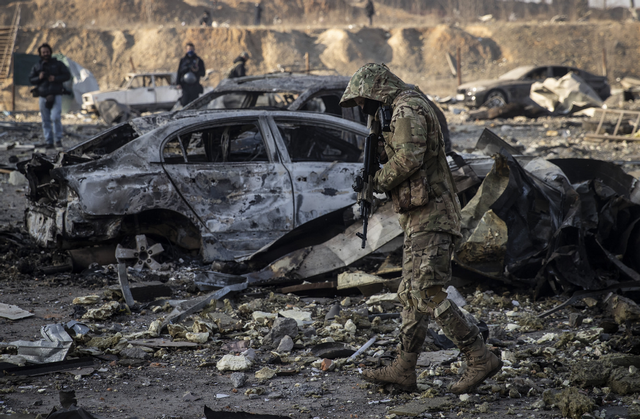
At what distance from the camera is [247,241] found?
5.33m

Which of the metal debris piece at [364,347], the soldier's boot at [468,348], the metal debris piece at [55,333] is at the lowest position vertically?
the metal debris piece at [364,347]

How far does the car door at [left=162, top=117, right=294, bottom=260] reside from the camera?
17.1 ft

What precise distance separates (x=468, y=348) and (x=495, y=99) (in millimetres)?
17555

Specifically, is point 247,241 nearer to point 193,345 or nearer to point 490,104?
point 193,345

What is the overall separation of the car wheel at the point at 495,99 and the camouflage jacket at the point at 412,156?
56.4 feet

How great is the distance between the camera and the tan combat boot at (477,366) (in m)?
3.15

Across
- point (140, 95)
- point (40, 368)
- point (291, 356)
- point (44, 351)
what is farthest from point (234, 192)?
point (140, 95)

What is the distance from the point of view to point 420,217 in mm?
3139

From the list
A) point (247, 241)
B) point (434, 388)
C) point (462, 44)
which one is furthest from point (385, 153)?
point (462, 44)

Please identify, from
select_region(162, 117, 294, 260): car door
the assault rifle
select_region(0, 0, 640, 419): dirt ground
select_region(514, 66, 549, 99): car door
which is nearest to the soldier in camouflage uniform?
the assault rifle

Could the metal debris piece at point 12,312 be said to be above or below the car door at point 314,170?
below

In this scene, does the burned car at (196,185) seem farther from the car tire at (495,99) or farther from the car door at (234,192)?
the car tire at (495,99)

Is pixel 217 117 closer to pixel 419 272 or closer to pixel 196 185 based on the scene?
pixel 196 185

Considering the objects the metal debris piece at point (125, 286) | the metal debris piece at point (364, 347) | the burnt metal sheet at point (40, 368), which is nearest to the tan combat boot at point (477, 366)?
the metal debris piece at point (364, 347)
